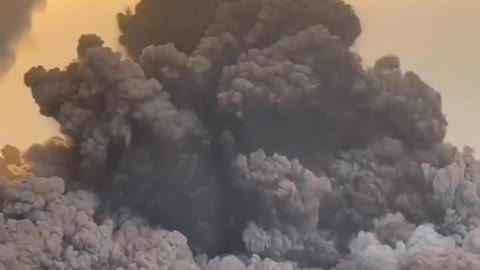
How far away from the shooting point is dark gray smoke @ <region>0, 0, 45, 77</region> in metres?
1.77

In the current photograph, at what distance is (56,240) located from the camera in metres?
1.68

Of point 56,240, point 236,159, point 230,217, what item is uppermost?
point 236,159

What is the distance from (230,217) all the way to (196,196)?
0.09 meters

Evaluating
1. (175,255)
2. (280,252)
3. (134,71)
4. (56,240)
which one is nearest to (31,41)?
(134,71)

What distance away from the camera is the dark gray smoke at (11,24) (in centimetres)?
177

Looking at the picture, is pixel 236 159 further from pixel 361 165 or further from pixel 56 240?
pixel 56 240

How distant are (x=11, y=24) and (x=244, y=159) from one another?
60 cm

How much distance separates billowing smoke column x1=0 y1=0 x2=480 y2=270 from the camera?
174 cm

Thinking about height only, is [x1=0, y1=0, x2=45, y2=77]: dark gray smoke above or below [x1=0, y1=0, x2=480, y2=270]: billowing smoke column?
above

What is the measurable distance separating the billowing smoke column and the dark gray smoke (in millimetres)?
60

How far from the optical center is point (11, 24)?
1.79m

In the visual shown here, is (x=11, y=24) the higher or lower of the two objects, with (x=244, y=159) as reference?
higher

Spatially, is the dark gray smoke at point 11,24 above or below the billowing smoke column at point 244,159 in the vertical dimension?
above

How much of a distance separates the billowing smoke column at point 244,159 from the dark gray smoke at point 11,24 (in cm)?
6
